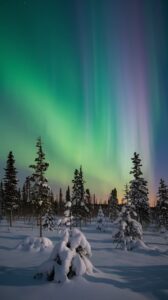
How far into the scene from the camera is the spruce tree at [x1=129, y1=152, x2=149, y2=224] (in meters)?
41.2

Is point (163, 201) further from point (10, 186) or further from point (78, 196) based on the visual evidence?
point (10, 186)

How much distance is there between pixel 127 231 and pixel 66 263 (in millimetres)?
17027

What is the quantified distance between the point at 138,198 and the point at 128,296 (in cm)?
3360

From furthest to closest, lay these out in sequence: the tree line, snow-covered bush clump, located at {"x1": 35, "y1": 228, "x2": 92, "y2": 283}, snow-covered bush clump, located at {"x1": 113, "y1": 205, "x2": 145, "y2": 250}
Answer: the tree line < snow-covered bush clump, located at {"x1": 113, "y1": 205, "x2": 145, "y2": 250} < snow-covered bush clump, located at {"x1": 35, "y1": 228, "x2": 92, "y2": 283}

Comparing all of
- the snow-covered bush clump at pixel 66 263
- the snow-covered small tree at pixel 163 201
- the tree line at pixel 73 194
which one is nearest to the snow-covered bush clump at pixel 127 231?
the tree line at pixel 73 194

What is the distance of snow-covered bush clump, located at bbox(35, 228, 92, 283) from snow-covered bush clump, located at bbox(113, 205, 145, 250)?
14.6 m

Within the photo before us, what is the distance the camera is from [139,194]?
4169 centimetres

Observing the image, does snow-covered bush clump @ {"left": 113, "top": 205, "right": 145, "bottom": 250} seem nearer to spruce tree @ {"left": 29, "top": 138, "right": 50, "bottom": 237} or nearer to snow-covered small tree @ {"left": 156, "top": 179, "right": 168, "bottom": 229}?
spruce tree @ {"left": 29, "top": 138, "right": 50, "bottom": 237}

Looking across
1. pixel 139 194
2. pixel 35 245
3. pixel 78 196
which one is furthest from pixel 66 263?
pixel 78 196

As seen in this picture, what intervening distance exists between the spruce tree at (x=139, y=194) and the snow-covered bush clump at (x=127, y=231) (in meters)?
15.3

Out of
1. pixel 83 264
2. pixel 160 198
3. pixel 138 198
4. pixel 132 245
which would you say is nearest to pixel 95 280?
pixel 83 264

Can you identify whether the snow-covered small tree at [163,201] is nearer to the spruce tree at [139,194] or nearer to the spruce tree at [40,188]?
the spruce tree at [139,194]

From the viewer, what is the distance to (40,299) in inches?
326

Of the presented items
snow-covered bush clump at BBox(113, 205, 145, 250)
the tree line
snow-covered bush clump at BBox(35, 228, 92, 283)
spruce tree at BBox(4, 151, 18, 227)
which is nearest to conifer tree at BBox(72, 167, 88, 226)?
the tree line
